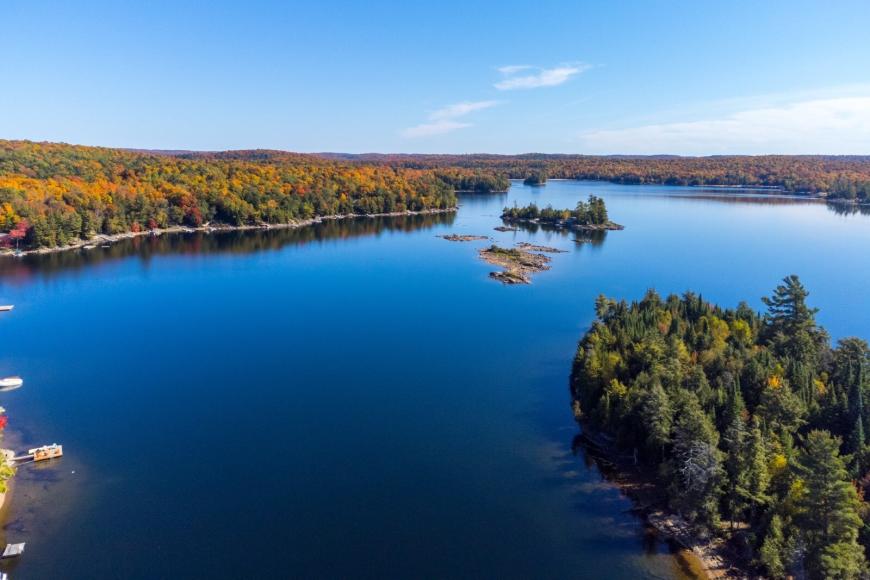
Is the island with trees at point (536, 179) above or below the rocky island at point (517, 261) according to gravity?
above

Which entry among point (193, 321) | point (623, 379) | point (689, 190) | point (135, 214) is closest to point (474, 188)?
point (689, 190)

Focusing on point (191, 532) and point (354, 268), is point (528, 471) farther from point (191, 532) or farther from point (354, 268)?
point (354, 268)

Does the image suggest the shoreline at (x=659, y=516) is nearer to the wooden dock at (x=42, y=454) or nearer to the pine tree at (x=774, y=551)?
the pine tree at (x=774, y=551)

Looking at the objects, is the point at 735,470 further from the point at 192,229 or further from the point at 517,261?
the point at 192,229

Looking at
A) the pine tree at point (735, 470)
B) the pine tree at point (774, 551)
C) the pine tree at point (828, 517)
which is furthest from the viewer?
the pine tree at point (735, 470)

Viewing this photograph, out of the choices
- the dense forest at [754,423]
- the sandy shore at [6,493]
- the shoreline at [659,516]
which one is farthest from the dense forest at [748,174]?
the sandy shore at [6,493]

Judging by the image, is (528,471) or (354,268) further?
(354,268)
